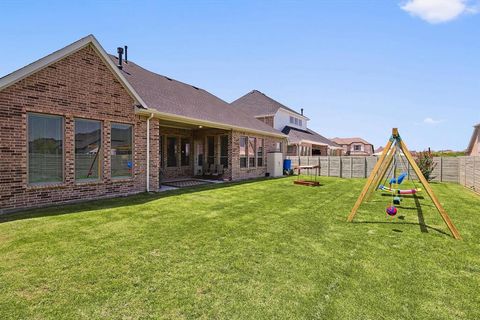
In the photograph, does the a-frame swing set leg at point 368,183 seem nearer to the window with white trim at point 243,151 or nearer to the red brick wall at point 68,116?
the red brick wall at point 68,116

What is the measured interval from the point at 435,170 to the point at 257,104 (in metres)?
17.6

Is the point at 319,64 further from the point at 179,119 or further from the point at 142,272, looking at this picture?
the point at 142,272

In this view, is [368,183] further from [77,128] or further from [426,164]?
[426,164]

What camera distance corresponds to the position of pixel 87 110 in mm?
8023

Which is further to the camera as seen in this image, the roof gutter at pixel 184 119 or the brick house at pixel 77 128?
→ the roof gutter at pixel 184 119

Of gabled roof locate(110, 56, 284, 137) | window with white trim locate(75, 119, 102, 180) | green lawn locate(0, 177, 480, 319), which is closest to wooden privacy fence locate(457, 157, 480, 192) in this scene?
green lawn locate(0, 177, 480, 319)

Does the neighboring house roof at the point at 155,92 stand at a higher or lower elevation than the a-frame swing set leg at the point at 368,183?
higher

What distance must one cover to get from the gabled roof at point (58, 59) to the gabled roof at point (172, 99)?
136 centimetres

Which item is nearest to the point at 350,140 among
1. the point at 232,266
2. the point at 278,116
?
the point at 278,116

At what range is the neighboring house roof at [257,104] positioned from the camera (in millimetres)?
26448

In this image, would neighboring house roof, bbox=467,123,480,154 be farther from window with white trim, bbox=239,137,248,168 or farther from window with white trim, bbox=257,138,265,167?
window with white trim, bbox=239,137,248,168

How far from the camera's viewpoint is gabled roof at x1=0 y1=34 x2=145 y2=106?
6426 mm

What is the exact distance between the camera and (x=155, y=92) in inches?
477

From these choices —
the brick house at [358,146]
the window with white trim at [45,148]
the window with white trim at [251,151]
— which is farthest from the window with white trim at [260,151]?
the brick house at [358,146]
